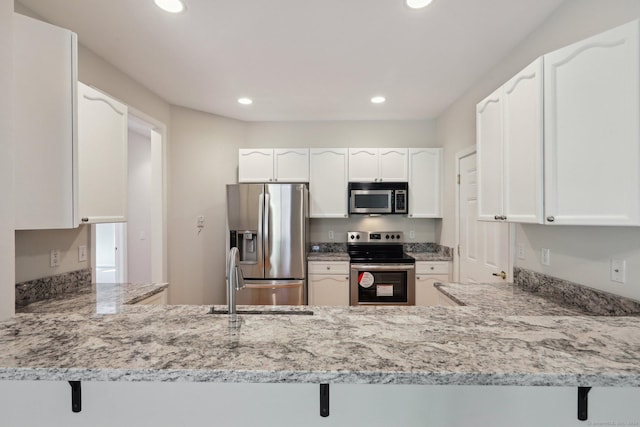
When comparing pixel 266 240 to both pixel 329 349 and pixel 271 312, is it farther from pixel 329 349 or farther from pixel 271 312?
pixel 329 349

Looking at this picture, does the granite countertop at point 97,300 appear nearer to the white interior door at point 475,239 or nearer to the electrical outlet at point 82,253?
the electrical outlet at point 82,253

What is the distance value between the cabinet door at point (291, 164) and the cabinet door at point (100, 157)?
182 centimetres

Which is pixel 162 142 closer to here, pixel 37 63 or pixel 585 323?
pixel 37 63

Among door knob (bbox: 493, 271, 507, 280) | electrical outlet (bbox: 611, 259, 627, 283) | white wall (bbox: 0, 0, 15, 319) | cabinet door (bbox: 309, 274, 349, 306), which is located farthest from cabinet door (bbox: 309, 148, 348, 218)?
white wall (bbox: 0, 0, 15, 319)

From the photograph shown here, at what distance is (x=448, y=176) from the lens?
11.2 ft

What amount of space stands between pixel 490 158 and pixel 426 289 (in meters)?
1.87

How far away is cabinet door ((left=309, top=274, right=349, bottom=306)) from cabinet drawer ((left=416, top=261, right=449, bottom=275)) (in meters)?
0.81

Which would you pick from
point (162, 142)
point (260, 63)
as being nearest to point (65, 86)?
point (260, 63)

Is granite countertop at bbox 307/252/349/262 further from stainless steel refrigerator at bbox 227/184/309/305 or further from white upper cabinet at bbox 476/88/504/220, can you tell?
white upper cabinet at bbox 476/88/504/220

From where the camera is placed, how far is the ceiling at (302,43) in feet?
5.69

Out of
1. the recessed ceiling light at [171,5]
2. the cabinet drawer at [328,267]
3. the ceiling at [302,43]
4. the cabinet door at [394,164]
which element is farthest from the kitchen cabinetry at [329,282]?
the recessed ceiling light at [171,5]

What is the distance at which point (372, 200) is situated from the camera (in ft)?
11.6

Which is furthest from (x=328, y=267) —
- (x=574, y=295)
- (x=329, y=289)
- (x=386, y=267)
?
(x=574, y=295)

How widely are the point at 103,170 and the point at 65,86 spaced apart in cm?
56
